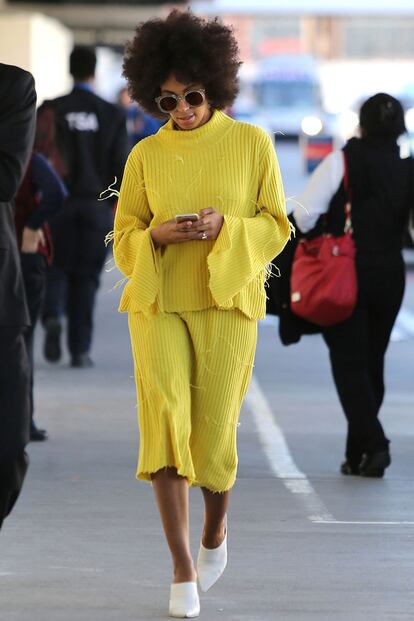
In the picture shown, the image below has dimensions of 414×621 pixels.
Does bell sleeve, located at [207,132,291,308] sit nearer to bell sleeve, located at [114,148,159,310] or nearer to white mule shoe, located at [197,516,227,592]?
bell sleeve, located at [114,148,159,310]

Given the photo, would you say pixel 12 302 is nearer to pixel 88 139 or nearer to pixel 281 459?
pixel 281 459

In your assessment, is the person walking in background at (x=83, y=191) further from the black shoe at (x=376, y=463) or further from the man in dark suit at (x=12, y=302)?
the man in dark suit at (x=12, y=302)

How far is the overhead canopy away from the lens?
4519 cm

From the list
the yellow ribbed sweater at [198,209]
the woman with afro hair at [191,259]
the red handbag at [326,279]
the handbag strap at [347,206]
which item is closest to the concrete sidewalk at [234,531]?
the woman with afro hair at [191,259]

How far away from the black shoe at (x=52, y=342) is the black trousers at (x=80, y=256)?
0.21 metres

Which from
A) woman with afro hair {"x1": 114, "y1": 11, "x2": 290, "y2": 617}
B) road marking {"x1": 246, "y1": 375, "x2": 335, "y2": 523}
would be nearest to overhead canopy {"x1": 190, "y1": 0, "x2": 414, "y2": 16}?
road marking {"x1": 246, "y1": 375, "x2": 335, "y2": 523}

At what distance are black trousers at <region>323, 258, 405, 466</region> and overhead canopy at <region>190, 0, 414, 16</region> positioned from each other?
1451 inches

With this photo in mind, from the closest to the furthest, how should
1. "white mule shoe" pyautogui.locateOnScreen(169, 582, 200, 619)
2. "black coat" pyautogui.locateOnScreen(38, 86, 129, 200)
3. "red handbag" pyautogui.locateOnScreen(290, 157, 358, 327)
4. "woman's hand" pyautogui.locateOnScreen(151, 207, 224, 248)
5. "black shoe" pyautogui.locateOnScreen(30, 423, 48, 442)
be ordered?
"woman's hand" pyautogui.locateOnScreen(151, 207, 224, 248), "white mule shoe" pyautogui.locateOnScreen(169, 582, 200, 619), "red handbag" pyautogui.locateOnScreen(290, 157, 358, 327), "black shoe" pyautogui.locateOnScreen(30, 423, 48, 442), "black coat" pyautogui.locateOnScreen(38, 86, 129, 200)

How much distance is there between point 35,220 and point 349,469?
2.12 metres

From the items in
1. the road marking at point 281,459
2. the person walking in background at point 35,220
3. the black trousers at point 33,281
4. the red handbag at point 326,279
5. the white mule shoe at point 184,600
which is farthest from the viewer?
the black trousers at point 33,281

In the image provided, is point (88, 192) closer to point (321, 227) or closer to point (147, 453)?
point (321, 227)

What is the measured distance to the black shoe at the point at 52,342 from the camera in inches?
493

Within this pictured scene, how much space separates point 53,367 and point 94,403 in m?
1.75

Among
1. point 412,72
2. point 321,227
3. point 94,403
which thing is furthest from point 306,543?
point 412,72
